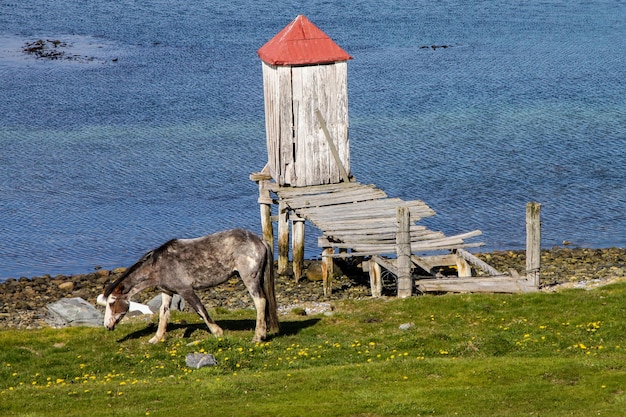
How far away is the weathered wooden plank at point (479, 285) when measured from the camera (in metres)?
26.1

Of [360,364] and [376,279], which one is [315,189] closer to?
[376,279]

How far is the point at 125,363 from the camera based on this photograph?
817 inches

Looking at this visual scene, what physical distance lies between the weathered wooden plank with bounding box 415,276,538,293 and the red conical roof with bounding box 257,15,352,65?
9.30 metres

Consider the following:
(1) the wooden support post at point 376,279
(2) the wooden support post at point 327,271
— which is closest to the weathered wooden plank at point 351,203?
(2) the wooden support post at point 327,271

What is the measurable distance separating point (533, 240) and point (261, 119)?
3374 centimetres

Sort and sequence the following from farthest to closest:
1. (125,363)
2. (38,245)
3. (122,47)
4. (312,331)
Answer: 1. (122,47)
2. (38,245)
3. (312,331)
4. (125,363)

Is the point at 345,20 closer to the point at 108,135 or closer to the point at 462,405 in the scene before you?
the point at 108,135

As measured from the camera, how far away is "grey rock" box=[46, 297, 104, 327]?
93.7ft

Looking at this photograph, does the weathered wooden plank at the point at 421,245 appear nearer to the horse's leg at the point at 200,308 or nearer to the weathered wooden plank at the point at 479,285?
the weathered wooden plank at the point at 479,285

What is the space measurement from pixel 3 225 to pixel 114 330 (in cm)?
2139

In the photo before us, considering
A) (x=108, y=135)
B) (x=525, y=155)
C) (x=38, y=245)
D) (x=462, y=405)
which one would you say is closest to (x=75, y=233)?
(x=38, y=245)

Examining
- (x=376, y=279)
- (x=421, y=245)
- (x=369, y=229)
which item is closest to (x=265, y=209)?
(x=369, y=229)

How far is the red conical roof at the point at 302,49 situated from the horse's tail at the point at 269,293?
41.5 feet

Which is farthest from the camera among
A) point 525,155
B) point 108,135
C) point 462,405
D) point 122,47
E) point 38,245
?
point 122,47
